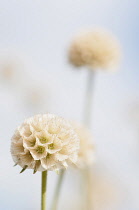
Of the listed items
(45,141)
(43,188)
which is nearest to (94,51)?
(45,141)

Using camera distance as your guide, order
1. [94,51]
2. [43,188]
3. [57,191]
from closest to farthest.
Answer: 1. [43,188]
2. [57,191]
3. [94,51]

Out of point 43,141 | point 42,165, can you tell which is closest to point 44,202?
point 42,165

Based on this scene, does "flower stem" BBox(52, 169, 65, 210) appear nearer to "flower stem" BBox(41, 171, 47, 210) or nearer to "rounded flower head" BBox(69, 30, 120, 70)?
"flower stem" BBox(41, 171, 47, 210)

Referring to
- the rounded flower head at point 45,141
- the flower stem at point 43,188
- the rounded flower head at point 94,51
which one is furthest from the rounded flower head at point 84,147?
the flower stem at point 43,188

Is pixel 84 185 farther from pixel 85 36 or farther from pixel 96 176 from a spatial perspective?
pixel 96 176

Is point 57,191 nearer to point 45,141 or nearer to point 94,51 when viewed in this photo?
point 45,141

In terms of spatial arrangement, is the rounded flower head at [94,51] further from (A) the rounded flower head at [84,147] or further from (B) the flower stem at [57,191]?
(B) the flower stem at [57,191]
